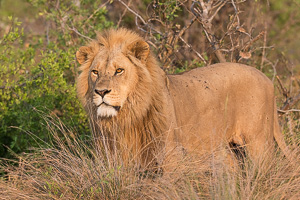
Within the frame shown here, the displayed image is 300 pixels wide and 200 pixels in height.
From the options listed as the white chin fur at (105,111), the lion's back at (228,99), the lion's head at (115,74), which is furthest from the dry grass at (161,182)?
the lion's back at (228,99)

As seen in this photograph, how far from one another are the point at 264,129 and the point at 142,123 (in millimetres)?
1469

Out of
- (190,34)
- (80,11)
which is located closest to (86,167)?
(80,11)

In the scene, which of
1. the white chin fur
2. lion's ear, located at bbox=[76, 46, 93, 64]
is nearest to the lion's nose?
the white chin fur

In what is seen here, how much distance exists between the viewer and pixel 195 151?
14.9 ft

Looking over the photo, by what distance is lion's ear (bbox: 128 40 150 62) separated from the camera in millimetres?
4395

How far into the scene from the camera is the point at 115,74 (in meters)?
4.27

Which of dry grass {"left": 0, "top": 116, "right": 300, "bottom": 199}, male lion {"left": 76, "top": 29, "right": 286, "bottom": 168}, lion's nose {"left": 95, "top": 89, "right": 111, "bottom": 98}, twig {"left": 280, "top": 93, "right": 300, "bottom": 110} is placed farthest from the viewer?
twig {"left": 280, "top": 93, "right": 300, "bottom": 110}

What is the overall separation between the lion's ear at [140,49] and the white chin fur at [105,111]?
62 cm

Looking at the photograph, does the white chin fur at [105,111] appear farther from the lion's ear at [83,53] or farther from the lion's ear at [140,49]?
the lion's ear at [83,53]

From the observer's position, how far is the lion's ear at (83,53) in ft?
15.2

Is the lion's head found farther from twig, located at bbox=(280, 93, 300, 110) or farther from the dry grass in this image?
twig, located at bbox=(280, 93, 300, 110)

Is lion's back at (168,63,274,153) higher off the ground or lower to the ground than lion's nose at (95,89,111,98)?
lower

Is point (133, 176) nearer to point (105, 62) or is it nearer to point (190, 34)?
point (105, 62)

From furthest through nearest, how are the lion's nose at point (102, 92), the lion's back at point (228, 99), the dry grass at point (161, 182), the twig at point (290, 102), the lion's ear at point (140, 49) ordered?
the twig at point (290, 102), the lion's back at point (228, 99), the lion's ear at point (140, 49), the lion's nose at point (102, 92), the dry grass at point (161, 182)
